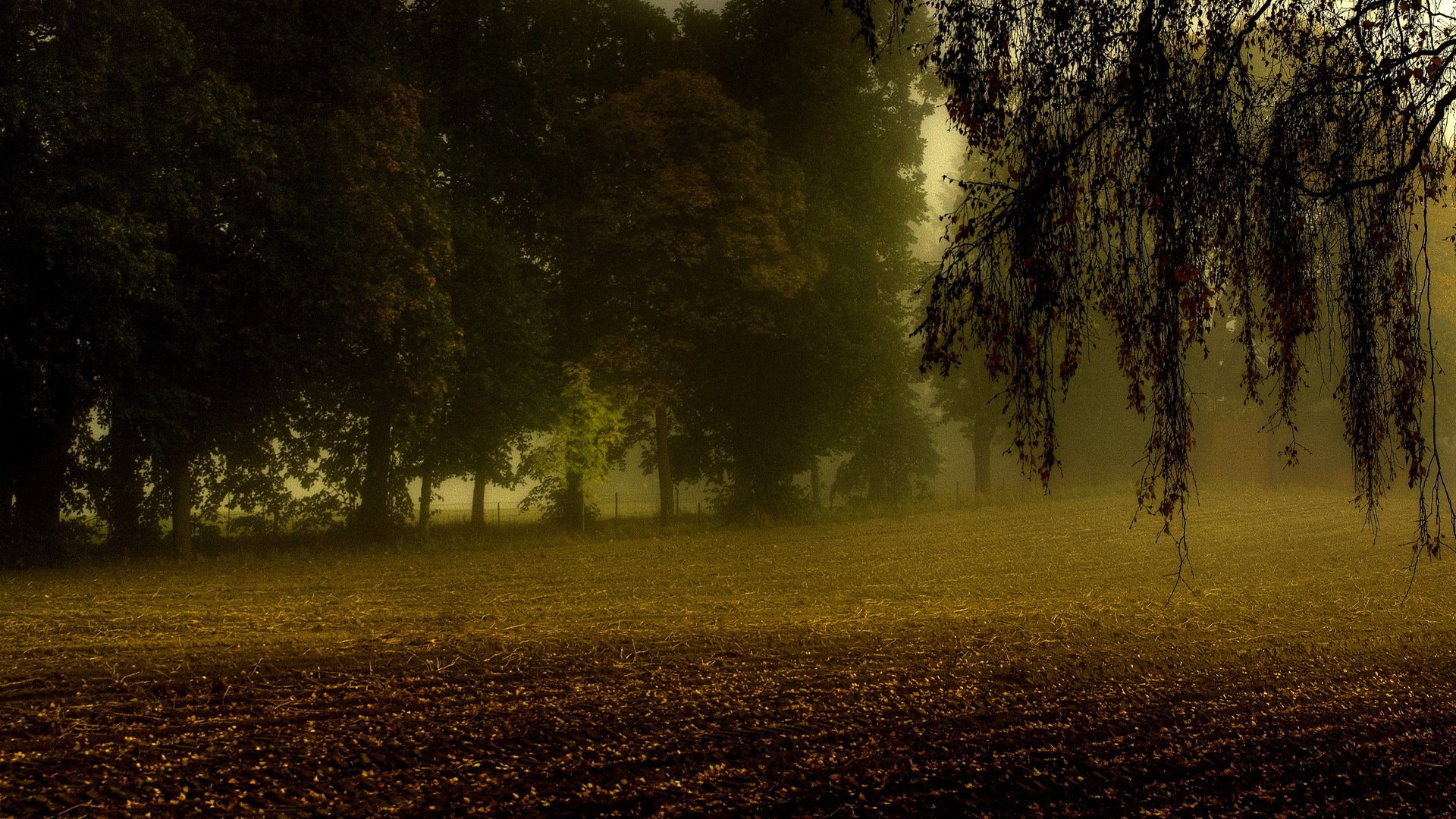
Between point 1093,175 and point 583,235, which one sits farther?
point 583,235

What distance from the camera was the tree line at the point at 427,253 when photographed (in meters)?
15.0

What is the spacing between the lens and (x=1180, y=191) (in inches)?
207

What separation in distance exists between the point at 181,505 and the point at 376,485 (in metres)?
4.11

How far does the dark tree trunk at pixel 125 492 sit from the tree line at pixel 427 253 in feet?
0.30

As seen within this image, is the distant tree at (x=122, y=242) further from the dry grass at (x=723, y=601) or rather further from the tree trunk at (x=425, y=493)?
the tree trunk at (x=425, y=493)

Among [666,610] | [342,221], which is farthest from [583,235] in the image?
[666,610]

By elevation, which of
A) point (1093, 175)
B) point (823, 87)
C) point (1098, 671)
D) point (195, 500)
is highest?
point (823, 87)

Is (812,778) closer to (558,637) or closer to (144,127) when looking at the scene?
(558,637)

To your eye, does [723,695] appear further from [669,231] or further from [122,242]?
[669,231]

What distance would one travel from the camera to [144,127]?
50.4ft

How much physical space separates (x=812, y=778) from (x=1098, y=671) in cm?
442

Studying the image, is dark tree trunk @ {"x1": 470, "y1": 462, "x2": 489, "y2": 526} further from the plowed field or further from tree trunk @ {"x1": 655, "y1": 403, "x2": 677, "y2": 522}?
the plowed field

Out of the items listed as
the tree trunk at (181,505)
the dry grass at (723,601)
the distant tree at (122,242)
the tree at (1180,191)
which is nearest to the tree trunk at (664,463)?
the dry grass at (723,601)

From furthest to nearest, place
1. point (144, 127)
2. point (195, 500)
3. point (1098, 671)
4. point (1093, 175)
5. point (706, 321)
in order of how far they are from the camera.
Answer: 1. point (706, 321)
2. point (195, 500)
3. point (144, 127)
4. point (1098, 671)
5. point (1093, 175)
